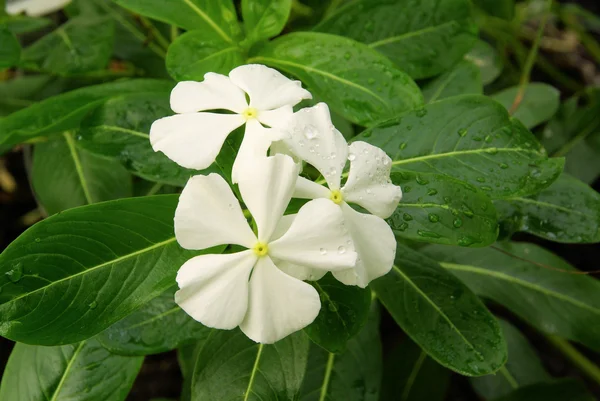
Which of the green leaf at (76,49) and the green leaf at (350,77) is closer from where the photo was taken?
the green leaf at (350,77)

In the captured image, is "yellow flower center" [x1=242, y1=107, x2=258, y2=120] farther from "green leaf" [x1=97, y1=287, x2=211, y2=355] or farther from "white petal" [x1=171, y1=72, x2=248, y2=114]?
"green leaf" [x1=97, y1=287, x2=211, y2=355]

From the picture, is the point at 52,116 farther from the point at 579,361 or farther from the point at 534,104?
the point at 579,361

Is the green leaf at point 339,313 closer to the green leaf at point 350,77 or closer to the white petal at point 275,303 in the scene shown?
the white petal at point 275,303

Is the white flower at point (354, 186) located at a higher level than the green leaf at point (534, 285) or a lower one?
higher

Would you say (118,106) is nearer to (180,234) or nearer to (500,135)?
(180,234)

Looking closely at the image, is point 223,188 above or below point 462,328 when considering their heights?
above

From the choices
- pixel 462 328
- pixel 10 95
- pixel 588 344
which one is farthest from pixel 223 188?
pixel 10 95

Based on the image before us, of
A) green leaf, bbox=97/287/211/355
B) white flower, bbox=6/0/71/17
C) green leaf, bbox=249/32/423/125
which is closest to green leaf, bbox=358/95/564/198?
green leaf, bbox=249/32/423/125

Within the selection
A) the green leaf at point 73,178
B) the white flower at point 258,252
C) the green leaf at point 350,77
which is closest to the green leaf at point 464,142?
the green leaf at point 350,77
